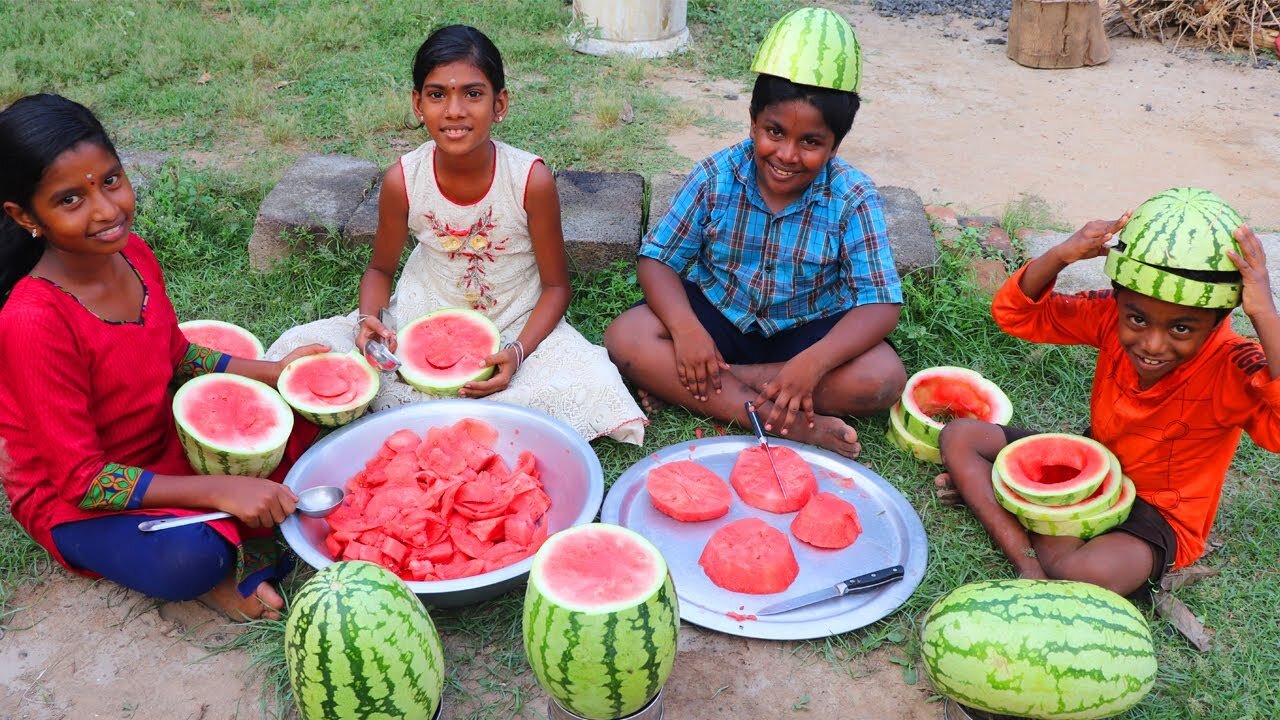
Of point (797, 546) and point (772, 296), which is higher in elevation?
point (772, 296)

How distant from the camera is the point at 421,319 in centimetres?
374

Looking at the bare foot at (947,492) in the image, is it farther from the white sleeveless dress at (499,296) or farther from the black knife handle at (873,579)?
the white sleeveless dress at (499,296)

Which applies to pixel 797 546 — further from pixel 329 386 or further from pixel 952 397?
pixel 329 386

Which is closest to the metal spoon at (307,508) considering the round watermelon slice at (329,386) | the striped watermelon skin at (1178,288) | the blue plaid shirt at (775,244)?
the round watermelon slice at (329,386)

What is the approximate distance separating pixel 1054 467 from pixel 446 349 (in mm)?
2216

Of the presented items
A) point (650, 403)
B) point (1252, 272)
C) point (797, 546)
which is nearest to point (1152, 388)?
point (1252, 272)

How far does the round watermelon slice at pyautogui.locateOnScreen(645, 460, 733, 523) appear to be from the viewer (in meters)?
3.12

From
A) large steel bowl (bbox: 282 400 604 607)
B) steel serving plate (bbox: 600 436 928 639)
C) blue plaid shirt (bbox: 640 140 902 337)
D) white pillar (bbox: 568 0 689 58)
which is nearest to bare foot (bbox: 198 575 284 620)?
large steel bowl (bbox: 282 400 604 607)

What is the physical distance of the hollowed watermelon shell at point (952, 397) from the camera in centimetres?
362

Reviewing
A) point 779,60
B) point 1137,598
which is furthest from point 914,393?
point 779,60

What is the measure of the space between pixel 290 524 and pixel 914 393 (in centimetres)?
234

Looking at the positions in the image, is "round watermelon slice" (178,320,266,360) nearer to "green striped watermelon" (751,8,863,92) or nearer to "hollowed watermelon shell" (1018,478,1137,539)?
"green striped watermelon" (751,8,863,92)

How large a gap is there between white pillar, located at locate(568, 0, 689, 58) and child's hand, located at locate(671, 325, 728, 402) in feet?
15.5

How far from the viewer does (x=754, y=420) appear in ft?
11.4
